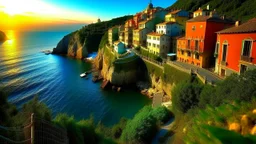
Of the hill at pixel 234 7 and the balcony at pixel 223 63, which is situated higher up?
the hill at pixel 234 7

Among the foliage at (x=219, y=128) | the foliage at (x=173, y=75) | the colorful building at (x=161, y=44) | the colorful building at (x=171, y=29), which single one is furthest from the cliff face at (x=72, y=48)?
the foliage at (x=219, y=128)

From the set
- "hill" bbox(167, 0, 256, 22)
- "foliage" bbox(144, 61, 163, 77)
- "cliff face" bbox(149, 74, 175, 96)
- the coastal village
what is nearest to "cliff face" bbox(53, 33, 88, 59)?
the coastal village

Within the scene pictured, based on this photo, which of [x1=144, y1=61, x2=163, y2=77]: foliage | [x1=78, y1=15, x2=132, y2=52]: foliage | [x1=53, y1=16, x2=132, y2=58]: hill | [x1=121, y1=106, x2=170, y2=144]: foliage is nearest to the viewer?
[x1=121, y1=106, x2=170, y2=144]: foliage

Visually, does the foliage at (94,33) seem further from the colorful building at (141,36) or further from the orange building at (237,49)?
the orange building at (237,49)

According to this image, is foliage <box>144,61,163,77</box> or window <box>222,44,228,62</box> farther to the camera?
foliage <box>144,61,163,77</box>

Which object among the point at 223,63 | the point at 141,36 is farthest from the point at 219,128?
the point at 141,36

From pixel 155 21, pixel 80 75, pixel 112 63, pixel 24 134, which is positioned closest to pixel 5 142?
pixel 24 134

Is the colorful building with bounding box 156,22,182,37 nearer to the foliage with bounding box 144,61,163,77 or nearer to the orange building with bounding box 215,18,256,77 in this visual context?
the foliage with bounding box 144,61,163,77

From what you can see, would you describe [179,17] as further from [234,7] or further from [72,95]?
[72,95]
